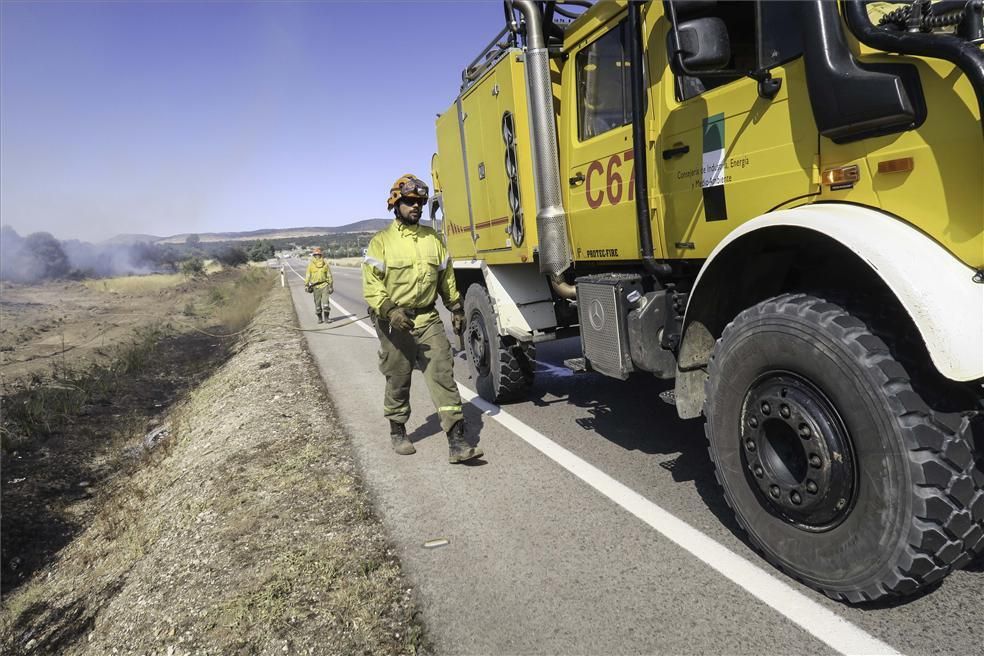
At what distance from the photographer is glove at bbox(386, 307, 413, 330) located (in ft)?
14.5

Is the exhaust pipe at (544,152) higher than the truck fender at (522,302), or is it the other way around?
the exhaust pipe at (544,152)

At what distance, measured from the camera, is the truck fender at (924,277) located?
76.7 inches

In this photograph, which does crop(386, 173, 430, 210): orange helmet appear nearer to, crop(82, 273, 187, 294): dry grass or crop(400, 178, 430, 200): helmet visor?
crop(400, 178, 430, 200): helmet visor

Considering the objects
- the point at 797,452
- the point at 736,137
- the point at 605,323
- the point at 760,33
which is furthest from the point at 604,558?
the point at 760,33

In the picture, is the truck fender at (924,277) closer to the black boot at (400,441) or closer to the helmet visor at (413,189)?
the helmet visor at (413,189)

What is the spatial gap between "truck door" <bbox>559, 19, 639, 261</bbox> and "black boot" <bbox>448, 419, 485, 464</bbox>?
1.56m

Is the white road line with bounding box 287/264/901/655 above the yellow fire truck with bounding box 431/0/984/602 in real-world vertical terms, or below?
below

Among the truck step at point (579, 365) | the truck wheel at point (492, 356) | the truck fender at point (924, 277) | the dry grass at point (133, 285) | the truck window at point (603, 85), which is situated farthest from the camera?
the dry grass at point (133, 285)

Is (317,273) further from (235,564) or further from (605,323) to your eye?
(235,564)

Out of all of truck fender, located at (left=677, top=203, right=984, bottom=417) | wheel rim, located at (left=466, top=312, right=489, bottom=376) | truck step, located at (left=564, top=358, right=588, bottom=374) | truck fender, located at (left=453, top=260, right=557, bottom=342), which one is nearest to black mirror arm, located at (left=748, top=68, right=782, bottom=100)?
truck fender, located at (left=677, top=203, right=984, bottom=417)

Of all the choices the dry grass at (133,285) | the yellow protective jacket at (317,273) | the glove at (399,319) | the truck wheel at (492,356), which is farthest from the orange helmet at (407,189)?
the dry grass at (133,285)

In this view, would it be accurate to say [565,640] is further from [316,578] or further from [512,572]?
[316,578]

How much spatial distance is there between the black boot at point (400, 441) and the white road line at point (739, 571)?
3.63ft

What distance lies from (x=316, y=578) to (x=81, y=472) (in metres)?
4.74
